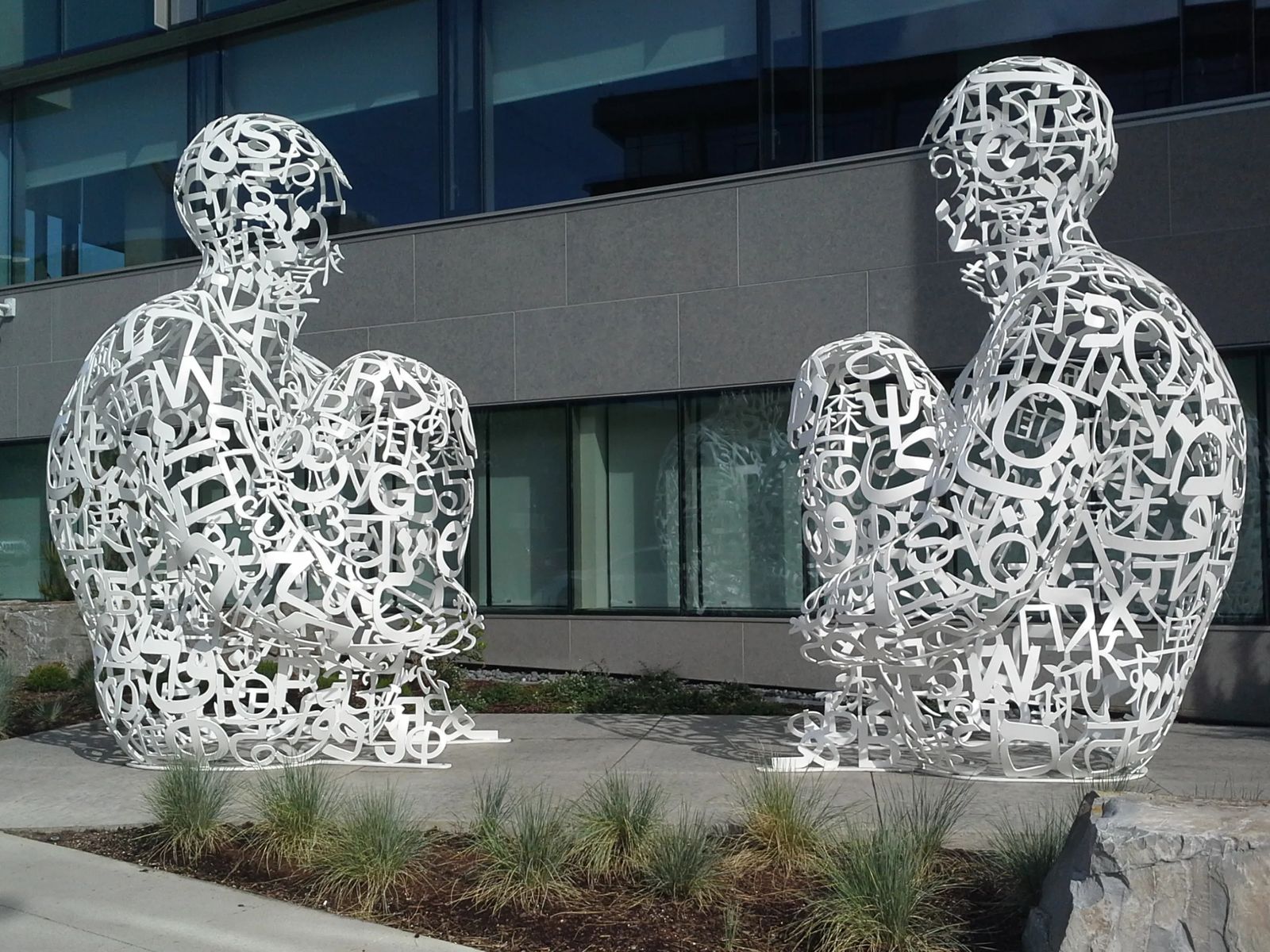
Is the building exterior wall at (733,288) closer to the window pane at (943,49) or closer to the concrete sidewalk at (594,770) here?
the window pane at (943,49)

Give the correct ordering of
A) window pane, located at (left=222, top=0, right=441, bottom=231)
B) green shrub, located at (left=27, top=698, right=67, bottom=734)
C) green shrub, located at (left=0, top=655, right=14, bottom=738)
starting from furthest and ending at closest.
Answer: window pane, located at (left=222, top=0, right=441, bottom=231) < green shrub, located at (left=27, top=698, right=67, bottom=734) < green shrub, located at (left=0, top=655, right=14, bottom=738)

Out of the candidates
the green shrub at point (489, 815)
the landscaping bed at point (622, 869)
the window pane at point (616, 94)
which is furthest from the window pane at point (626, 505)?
the landscaping bed at point (622, 869)

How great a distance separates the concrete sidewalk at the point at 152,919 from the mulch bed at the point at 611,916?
14cm

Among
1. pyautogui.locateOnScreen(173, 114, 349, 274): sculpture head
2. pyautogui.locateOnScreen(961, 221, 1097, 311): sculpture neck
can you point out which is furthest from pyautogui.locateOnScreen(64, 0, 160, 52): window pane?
pyautogui.locateOnScreen(961, 221, 1097, 311): sculpture neck

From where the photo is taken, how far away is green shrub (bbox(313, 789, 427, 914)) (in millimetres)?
5527

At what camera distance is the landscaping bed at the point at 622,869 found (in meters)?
4.86

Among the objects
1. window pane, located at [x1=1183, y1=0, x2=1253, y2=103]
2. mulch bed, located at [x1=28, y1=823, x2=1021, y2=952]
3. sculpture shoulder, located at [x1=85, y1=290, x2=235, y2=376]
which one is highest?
window pane, located at [x1=1183, y1=0, x2=1253, y2=103]

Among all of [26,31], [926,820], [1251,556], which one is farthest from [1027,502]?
[26,31]

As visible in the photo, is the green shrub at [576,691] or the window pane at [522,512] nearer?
the green shrub at [576,691]

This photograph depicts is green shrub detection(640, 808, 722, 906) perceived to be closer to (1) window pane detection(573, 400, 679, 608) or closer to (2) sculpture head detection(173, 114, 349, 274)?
(2) sculpture head detection(173, 114, 349, 274)

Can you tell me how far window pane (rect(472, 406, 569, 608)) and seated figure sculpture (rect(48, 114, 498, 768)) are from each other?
4667mm

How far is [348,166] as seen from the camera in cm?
1548

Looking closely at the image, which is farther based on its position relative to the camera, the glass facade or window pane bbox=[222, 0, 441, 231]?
window pane bbox=[222, 0, 441, 231]

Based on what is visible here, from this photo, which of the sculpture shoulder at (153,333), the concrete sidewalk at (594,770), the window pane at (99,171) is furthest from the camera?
the window pane at (99,171)
